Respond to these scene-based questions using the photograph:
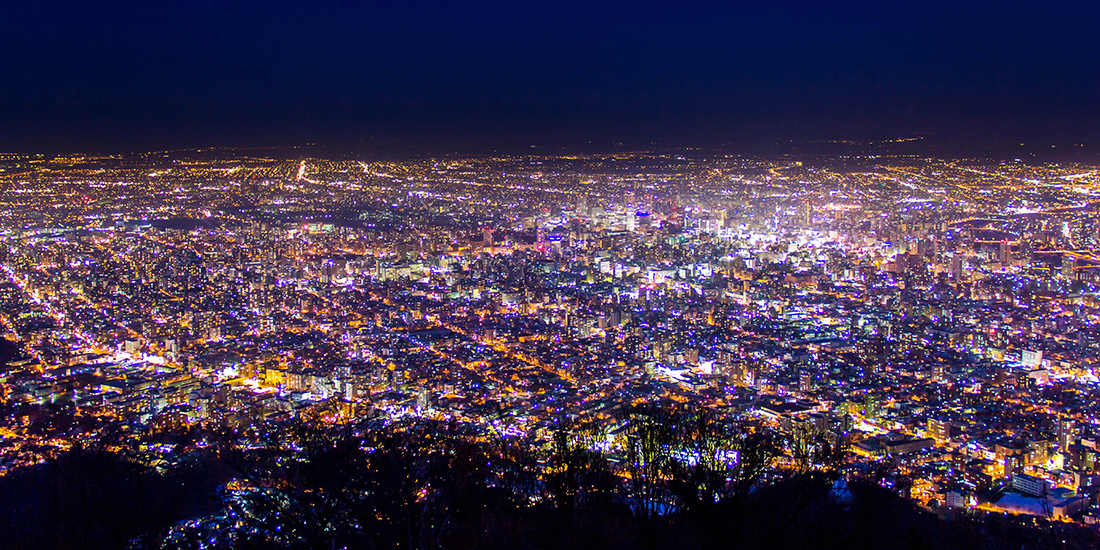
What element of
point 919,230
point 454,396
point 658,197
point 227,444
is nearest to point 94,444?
point 227,444

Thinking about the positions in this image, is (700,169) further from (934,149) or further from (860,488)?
(860,488)

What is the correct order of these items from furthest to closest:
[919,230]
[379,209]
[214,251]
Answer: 1. [379,209]
2. [919,230]
3. [214,251]

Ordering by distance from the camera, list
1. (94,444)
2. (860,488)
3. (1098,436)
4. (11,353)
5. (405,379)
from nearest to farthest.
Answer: (860,488)
(94,444)
(1098,436)
(405,379)
(11,353)

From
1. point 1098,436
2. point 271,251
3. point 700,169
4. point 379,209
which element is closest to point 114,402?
point 1098,436

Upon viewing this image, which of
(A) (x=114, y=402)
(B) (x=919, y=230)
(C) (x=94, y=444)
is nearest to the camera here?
(C) (x=94, y=444)

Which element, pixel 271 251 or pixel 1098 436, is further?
pixel 271 251

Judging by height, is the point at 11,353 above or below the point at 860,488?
below

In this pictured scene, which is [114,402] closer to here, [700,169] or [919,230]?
[919,230]

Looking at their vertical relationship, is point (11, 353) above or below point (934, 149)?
below

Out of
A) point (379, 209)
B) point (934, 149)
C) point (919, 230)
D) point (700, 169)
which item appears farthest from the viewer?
point (700, 169)
